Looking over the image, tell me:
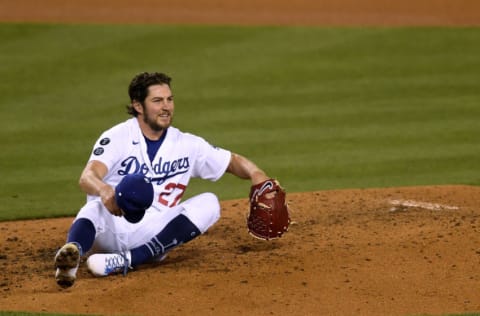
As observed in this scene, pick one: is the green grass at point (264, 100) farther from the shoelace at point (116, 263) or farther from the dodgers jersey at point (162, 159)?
the shoelace at point (116, 263)

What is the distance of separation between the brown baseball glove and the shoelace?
898 mm

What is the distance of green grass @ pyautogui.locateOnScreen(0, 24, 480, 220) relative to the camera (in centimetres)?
911

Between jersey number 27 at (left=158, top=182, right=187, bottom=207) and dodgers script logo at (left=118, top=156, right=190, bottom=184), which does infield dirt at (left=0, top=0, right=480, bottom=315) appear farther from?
dodgers script logo at (left=118, top=156, right=190, bottom=184)

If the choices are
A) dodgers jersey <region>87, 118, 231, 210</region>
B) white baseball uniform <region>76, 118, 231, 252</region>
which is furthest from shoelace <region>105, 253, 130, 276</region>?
dodgers jersey <region>87, 118, 231, 210</region>

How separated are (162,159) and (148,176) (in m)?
0.15

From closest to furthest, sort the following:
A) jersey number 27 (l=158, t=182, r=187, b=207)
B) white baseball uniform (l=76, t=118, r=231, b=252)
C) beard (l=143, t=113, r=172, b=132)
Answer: white baseball uniform (l=76, t=118, r=231, b=252), beard (l=143, t=113, r=172, b=132), jersey number 27 (l=158, t=182, r=187, b=207)

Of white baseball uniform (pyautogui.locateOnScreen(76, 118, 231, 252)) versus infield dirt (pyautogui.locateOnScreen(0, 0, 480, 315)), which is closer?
infield dirt (pyautogui.locateOnScreen(0, 0, 480, 315))

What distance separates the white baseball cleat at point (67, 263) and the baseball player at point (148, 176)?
275 millimetres

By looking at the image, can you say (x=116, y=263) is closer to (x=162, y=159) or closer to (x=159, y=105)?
(x=162, y=159)

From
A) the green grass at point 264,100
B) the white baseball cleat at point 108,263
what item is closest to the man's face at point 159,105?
the white baseball cleat at point 108,263

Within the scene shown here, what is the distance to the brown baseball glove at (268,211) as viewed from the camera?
631 cm

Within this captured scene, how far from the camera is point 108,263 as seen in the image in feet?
19.5

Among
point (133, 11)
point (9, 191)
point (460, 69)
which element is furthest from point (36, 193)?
point (133, 11)

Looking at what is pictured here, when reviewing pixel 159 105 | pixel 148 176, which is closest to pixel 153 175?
pixel 148 176
